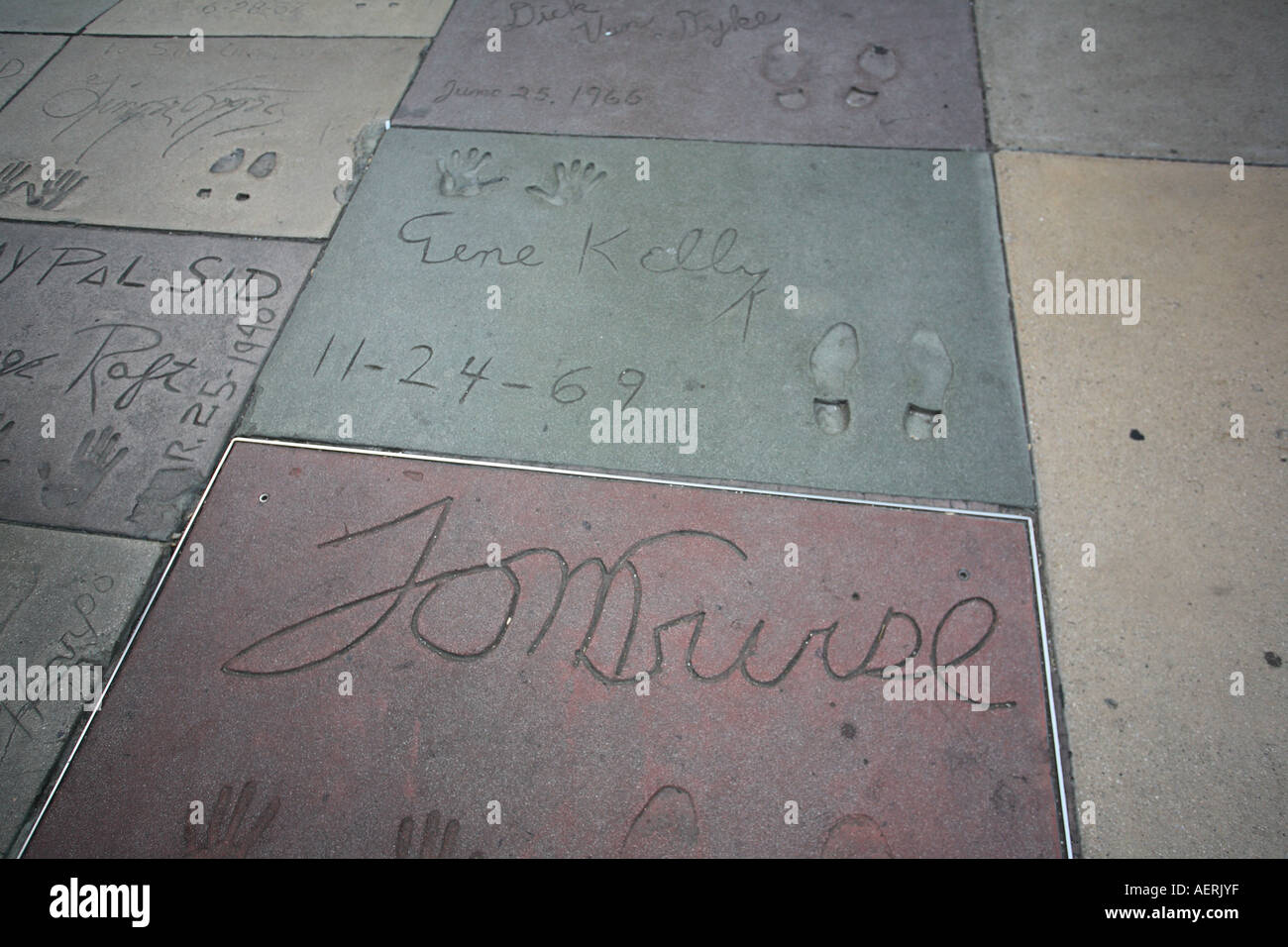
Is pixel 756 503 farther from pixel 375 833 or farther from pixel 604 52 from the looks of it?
pixel 604 52

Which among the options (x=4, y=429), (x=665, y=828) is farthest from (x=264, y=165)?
(x=665, y=828)

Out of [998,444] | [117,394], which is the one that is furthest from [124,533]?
Result: [998,444]

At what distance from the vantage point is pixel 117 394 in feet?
8.48

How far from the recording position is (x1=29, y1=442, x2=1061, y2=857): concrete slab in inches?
69.0

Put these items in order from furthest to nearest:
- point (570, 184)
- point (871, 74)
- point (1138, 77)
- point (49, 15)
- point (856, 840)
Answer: point (49, 15) → point (871, 74) → point (1138, 77) → point (570, 184) → point (856, 840)

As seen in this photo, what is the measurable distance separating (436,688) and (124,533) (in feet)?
3.68

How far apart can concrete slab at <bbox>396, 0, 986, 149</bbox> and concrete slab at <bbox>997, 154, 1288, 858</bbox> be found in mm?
640

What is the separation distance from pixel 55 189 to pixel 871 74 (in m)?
3.51

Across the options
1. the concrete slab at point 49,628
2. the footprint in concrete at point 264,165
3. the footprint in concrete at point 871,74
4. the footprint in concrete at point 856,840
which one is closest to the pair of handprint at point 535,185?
the footprint in concrete at point 264,165

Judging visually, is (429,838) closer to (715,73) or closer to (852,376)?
(852,376)

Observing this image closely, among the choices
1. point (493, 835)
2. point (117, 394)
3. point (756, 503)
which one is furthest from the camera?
point (117, 394)

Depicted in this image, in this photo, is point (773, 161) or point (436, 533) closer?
point (436, 533)

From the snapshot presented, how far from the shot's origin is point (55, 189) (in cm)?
328

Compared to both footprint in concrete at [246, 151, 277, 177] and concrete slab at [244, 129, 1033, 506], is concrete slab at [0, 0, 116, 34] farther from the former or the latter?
concrete slab at [244, 129, 1033, 506]
